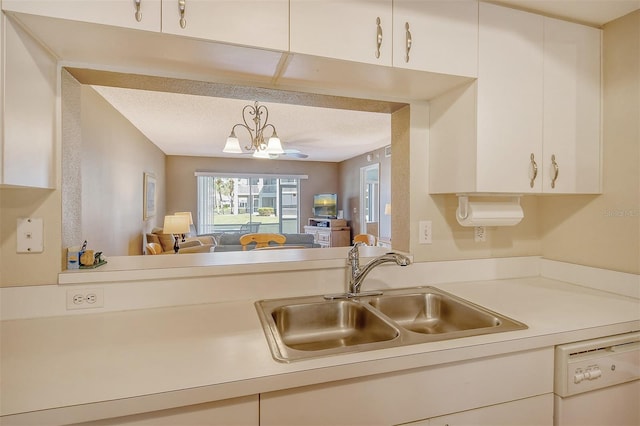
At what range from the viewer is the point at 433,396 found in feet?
3.10

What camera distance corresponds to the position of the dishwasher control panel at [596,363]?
1.06m

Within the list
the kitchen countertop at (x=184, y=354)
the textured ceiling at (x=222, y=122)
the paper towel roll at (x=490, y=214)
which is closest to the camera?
the kitchen countertop at (x=184, y=354)

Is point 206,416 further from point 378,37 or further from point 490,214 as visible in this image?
point 490,214

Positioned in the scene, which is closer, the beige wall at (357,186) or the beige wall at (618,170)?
the beige wall at (618,170)

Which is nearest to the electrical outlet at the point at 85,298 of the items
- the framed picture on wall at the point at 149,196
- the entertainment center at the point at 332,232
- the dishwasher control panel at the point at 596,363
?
the dishwasher control panel at the point at 596,363

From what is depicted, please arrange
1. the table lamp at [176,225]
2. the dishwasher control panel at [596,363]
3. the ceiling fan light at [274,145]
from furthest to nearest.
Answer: the table lamp at [176,225]
the ceiling fan light at [274,145]
the dishwasher control panel at [596,363]

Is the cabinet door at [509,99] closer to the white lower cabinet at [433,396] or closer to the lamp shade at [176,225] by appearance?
the white lower cabinet at [433,396]

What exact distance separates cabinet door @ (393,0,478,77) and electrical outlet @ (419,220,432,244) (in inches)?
27.3

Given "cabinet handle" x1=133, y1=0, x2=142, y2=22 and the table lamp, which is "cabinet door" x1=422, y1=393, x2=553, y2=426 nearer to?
"cabinet handle" x1=133, y1=0, x2=142, y2=22

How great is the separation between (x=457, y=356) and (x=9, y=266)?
5.05 ft

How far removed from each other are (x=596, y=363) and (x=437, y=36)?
131 cm

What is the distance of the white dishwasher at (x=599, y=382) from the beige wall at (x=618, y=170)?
47 centimetres

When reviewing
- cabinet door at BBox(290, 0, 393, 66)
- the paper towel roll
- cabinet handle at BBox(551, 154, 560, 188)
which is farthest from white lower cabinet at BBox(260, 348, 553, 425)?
cabinet door at BBox(290, 0, 393, 66)

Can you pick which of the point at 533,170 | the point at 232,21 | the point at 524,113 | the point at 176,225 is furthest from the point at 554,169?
the point at 176,225
